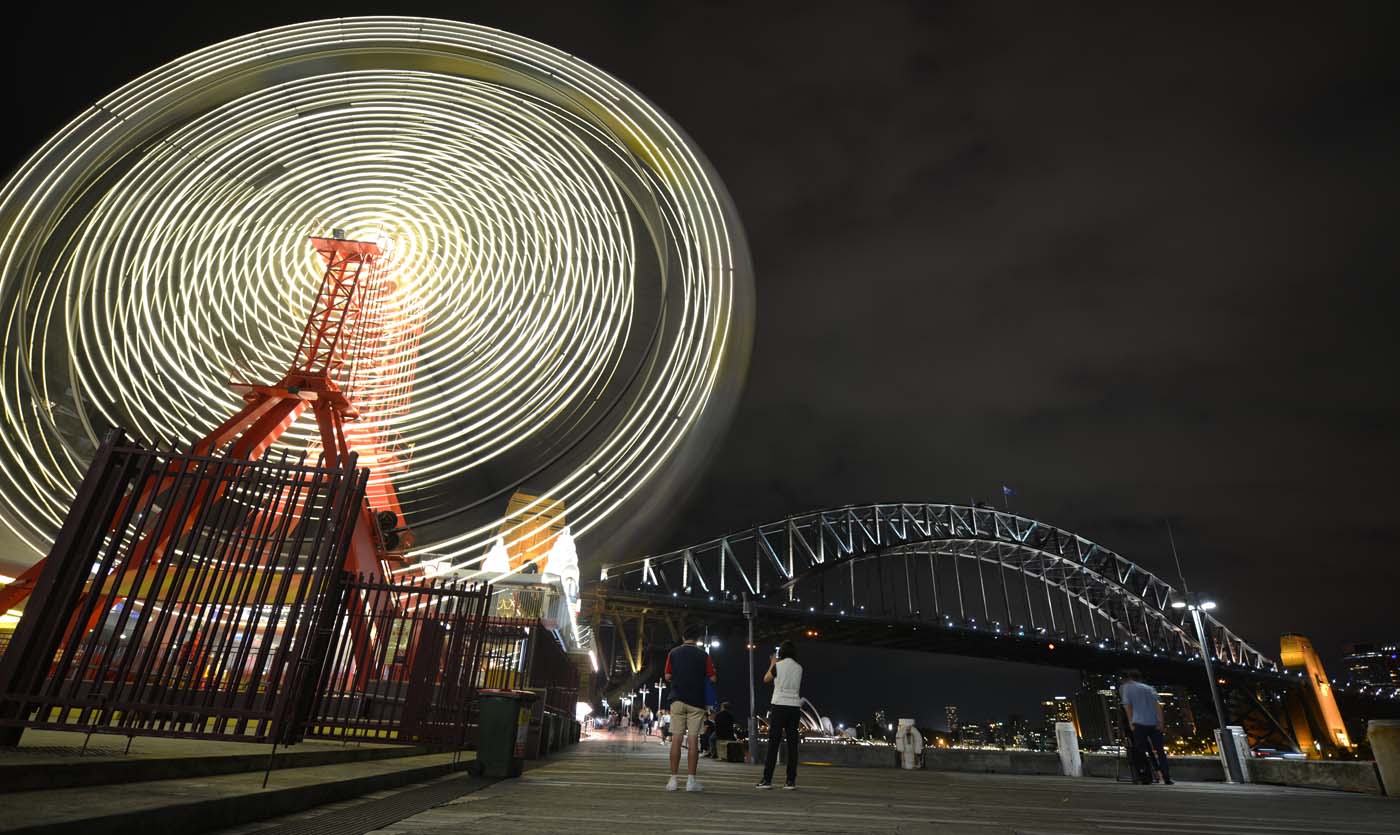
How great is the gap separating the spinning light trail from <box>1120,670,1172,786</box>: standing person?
10.4 m

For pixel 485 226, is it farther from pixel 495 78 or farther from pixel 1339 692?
pixel 1339 692

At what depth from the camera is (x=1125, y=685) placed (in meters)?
10.5

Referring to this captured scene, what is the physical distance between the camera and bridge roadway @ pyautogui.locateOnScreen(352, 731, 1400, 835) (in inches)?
170

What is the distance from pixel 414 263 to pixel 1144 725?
19480 millimetres

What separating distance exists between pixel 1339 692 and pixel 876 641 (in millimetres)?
48538

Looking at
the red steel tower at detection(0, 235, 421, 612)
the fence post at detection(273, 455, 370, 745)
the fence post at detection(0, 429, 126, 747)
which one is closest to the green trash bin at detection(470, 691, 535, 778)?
the fence post at detection(273, 455, 370, 745)

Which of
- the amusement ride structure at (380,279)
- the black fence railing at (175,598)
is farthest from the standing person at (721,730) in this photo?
the black fence railing at (175,598)

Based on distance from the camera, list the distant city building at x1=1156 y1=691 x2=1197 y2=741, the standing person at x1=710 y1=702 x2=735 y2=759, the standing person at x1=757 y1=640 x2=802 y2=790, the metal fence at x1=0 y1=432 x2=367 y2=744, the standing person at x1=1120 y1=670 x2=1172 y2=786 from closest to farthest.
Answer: the metal fence at x1=0 y1=432 x2=367 y2=744
the standing person at x1=757 y1=640 x2=802 y2=790
the standing person at x1=1120 y1=670 x2=1172 y2=786
the standing person at x1=710 y1=702 x2=735 y2=759
the distant city building at x1=1156 y1=691 x2=1197 y2=741

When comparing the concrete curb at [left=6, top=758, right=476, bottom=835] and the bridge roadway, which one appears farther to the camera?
the bridge roadway

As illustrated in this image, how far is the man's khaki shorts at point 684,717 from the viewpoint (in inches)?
280

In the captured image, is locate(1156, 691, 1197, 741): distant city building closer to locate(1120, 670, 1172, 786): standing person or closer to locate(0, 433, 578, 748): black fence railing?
locate(1120, 670, 1172, 786): standing person

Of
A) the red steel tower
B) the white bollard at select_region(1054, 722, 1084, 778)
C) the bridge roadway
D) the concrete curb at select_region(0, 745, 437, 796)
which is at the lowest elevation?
the bridge roadway

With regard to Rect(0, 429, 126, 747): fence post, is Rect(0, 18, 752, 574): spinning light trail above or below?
above

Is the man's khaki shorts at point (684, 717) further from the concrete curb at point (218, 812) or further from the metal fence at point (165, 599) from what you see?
the metal fence at point (165, 599)
